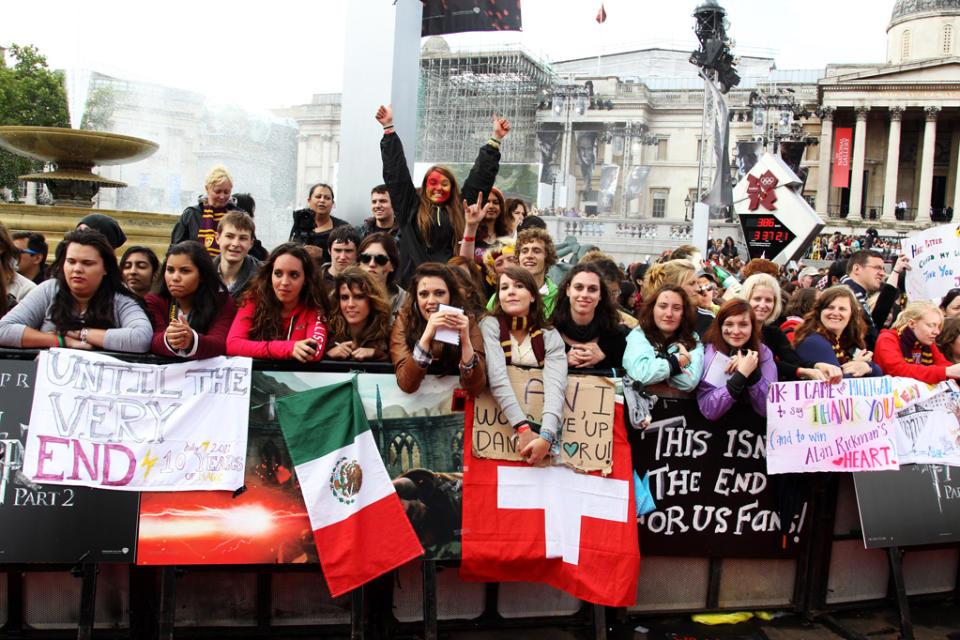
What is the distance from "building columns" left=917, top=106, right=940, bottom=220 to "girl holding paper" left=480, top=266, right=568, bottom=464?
61.1m

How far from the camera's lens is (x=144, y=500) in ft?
11.8

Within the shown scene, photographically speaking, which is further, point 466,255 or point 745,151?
point 745,151

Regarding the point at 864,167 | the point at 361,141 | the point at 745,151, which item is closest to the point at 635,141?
the point at 864,167

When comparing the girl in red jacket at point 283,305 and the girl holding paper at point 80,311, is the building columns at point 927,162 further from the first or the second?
the girl holding paper at point 80,311

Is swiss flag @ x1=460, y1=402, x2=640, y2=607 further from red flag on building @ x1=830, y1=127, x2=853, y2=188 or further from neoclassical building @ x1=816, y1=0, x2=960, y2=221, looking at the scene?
neoclassical building @ x1=816, y1=0, x2=960, y2=221

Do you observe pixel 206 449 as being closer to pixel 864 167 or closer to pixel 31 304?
pixel 31 304

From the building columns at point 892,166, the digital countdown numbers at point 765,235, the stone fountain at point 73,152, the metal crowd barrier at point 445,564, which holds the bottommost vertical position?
the metal crowd barrier at point 445,564

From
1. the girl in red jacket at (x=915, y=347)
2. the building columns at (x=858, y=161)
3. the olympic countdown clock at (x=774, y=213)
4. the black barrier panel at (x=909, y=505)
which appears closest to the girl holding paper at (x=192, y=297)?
the black barrier panel at (x=909, y=505)

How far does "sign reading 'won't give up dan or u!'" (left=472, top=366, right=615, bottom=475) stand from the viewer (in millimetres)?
3965

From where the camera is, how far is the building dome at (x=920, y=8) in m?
61.7

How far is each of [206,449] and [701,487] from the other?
8.99 feet

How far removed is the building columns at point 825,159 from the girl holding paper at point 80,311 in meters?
61.0

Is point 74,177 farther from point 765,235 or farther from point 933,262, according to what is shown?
point 933,262

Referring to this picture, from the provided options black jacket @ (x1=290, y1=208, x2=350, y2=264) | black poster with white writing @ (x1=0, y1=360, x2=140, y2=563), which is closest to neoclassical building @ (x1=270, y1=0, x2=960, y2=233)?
black jacket @ (x1=290, y1=208, x2=350, y2=264)
